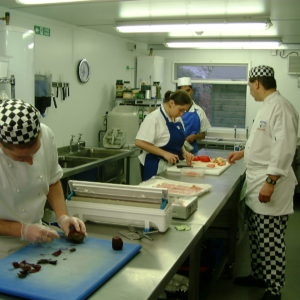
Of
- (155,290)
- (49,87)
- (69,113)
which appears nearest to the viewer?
(155,290)

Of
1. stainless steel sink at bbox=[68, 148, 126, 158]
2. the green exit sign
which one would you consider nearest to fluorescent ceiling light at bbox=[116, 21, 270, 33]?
the green exit sign

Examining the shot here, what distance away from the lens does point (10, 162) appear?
1.81 meters

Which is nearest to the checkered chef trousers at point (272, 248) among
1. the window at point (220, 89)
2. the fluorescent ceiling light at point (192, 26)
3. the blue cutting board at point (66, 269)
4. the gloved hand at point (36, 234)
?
the blue cutting board at point (66, 269)

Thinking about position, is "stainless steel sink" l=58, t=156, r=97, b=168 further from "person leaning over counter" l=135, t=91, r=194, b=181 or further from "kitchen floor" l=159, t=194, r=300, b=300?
"kitchen floor" l=159, t=194, r=300, b=300

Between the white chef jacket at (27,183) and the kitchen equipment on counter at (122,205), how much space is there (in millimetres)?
166

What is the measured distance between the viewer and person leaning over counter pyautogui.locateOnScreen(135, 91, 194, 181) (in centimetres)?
375

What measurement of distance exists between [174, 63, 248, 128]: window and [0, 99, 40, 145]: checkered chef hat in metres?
5.91

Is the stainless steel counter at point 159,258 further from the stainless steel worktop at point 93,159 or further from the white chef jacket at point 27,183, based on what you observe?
the stainless steel worktop at point 93,159

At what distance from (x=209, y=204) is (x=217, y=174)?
99 centimetres

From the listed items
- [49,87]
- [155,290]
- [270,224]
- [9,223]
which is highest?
[49,87]

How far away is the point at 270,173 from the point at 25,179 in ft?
5.56

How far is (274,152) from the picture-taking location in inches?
114

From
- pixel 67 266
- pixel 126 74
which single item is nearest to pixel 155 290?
pixel 67 266

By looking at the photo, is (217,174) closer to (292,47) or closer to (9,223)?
(9,223)
